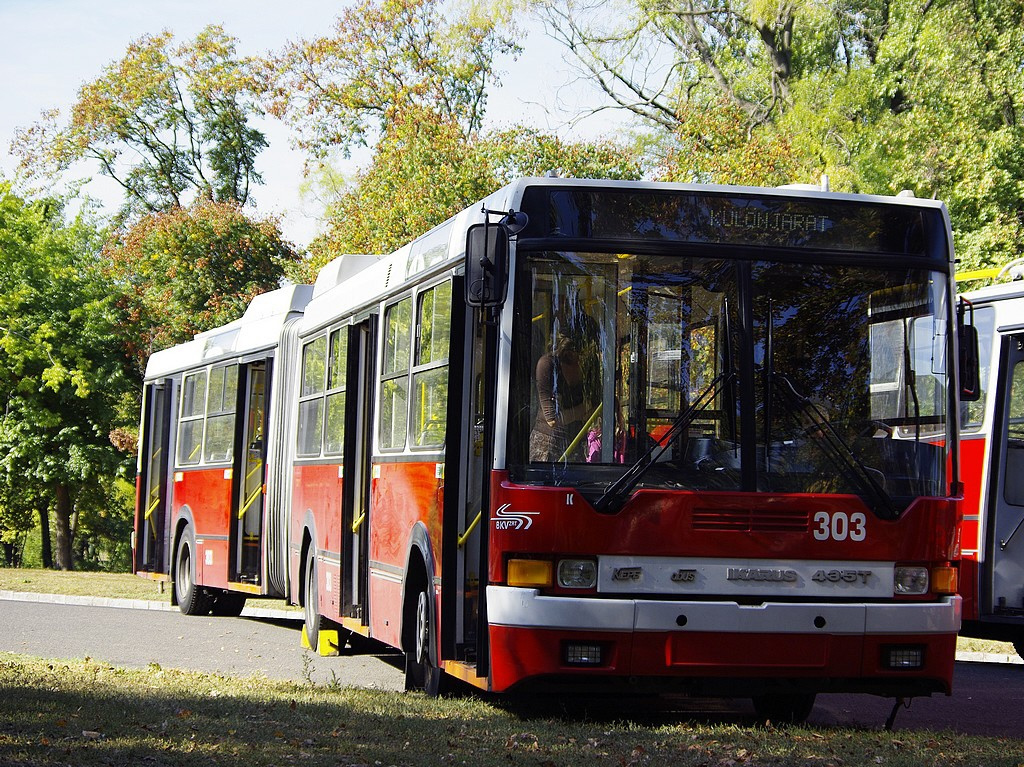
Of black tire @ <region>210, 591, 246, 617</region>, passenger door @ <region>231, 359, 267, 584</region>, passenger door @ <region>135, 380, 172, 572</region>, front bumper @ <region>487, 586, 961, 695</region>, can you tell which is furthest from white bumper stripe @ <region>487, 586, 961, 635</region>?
passenger door @ <region>135, 380, 172, 572</region>

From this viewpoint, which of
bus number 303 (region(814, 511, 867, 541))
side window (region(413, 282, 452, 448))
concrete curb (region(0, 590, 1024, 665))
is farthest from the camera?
concrete curb (region(0, 590, 1024, 665))

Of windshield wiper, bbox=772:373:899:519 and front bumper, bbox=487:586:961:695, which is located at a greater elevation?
windshield wiper, bbox=772:373:899:519

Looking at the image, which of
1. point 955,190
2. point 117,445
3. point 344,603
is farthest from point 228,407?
point 117,445

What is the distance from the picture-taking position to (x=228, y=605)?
20.4 meters

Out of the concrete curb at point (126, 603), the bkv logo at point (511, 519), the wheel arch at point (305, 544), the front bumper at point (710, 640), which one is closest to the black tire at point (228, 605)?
the concrete curb at point (126, 603)

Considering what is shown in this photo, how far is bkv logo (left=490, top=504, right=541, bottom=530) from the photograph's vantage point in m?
8.55

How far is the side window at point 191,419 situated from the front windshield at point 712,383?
37.9 ft

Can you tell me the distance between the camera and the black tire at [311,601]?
14.3 meters

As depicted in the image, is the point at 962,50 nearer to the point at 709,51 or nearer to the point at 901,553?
the point at 709,51

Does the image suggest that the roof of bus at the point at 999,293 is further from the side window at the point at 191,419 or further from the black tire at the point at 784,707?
the side window at the point at 191,419

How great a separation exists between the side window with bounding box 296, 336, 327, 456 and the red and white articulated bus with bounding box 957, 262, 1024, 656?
586 centimetres

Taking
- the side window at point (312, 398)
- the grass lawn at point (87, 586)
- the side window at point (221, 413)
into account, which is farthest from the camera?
the grass lawn at point (87, 586)

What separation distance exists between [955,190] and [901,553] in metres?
18.9

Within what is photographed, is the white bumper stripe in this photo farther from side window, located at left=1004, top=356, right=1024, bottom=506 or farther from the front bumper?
side window, located at left=1004, top=356, right=1024, bottom=506
